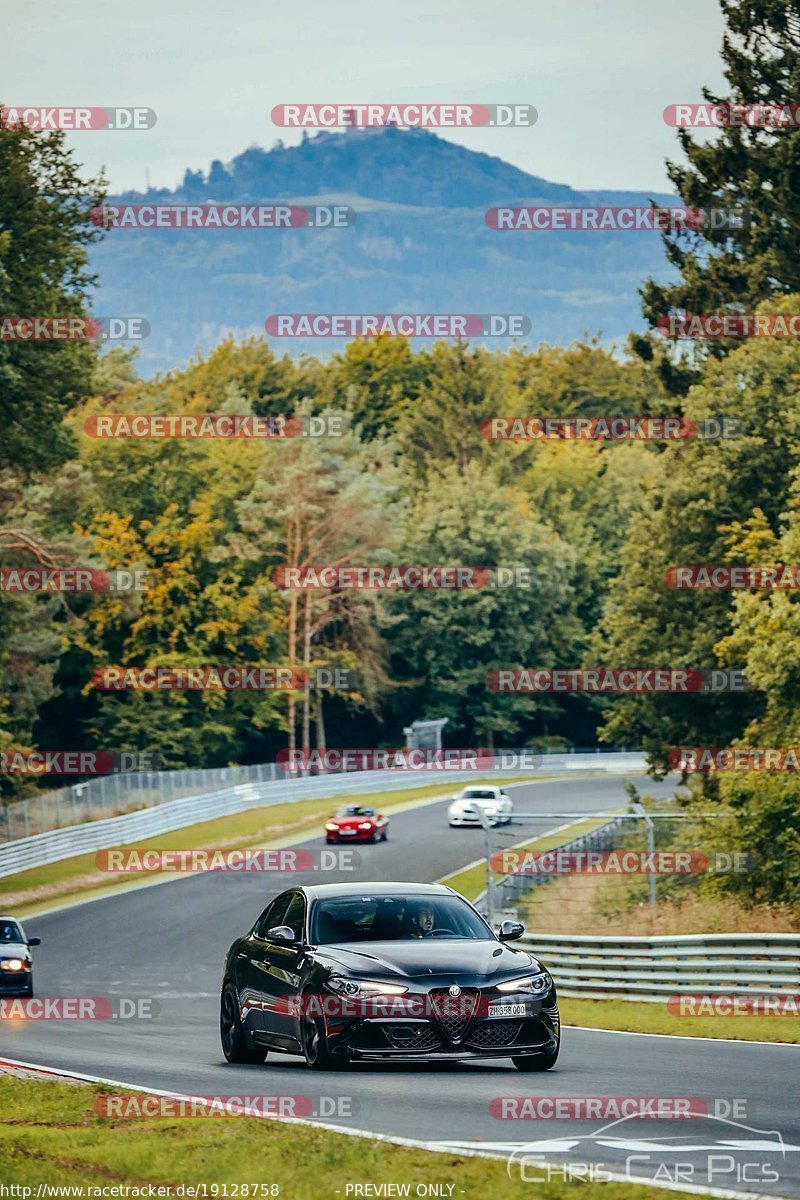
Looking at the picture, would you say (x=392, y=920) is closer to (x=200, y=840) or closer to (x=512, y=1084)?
(x=512, y=1084)

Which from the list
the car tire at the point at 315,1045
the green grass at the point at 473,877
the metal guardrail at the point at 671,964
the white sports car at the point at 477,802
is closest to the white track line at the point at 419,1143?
the car tire at the point at 315,1045

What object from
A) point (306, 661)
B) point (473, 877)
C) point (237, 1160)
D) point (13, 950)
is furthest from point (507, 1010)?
point (306, 661)

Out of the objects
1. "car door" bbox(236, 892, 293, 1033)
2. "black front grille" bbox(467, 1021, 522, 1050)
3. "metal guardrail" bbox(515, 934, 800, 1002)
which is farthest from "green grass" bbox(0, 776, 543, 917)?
"black front grille" bbox(467, 1021, 522, 1050)

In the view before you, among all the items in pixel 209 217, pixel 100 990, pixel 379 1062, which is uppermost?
pixel 209 217

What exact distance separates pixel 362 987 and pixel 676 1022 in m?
8.70

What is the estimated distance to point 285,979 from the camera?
15.0 metres

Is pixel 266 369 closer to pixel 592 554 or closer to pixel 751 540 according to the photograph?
pixel 592 554

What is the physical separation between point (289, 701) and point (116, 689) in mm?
11413

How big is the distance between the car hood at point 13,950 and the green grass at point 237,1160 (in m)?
15.7

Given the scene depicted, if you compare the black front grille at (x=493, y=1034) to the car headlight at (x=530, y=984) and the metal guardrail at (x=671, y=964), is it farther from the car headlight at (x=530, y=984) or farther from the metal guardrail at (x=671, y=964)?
the metal guardrail at (x=671, y=964)

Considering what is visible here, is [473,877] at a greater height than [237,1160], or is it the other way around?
[237,1160]

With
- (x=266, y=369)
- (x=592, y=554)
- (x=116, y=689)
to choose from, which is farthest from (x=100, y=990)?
(x=266, y=369)

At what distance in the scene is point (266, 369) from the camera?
125625 mm

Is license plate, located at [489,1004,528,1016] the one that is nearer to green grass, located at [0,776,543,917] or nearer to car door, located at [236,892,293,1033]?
car door, located at [236,892,293,1033]
